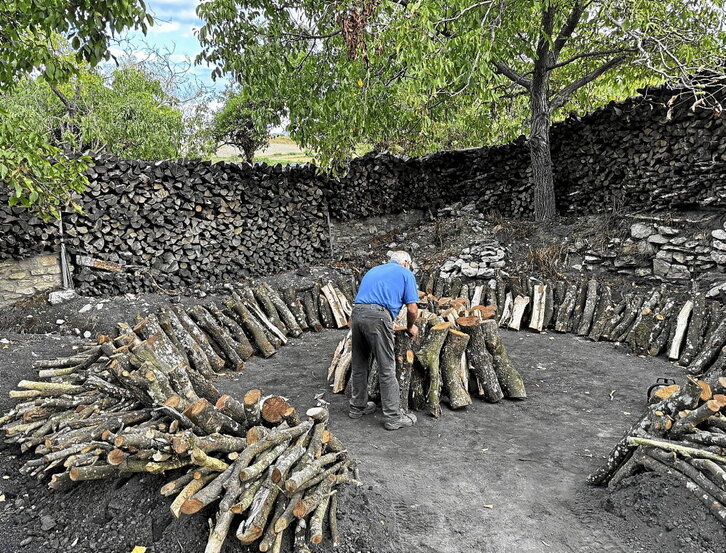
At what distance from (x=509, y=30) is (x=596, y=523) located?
29.2 ft

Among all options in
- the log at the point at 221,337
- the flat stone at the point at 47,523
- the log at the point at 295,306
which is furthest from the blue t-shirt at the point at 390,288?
the log at the point at 295,306

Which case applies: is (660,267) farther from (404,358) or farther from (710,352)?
(404,358)

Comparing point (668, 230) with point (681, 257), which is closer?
point (681, 257)

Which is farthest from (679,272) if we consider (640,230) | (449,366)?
(449,366)

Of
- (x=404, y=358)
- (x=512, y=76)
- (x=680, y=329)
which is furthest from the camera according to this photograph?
(x=512, y=76)

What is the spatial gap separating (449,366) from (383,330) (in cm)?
109

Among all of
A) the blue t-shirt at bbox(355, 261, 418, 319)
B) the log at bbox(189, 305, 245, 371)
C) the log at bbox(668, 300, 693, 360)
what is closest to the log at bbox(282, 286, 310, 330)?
the log at bbox(189, 305, 245, 371)

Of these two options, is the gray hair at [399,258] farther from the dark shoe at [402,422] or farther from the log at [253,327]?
the log at [253,327]

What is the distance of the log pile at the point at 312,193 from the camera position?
9047 mm

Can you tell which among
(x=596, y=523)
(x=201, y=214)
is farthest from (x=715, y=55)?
(x=201, y=214)

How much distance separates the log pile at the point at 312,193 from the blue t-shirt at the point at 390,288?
560 centimetres

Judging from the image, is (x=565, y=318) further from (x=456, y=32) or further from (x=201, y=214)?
(x=201, y=214)

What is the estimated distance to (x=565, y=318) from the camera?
8.37 meters

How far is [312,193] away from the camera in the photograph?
11.9 meters
